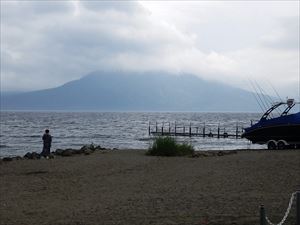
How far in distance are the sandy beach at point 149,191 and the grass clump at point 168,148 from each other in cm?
255

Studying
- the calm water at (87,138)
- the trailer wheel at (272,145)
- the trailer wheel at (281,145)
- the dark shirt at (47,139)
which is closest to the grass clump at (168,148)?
the trailer wheel at (272,145)

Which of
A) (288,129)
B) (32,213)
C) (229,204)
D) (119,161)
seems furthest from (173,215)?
(288,129)

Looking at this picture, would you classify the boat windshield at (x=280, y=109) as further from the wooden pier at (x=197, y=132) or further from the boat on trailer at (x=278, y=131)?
the wooden pier at (x=197, y=132)

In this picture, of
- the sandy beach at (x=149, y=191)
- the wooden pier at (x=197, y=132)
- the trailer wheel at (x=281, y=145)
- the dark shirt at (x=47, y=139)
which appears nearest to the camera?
the sandy beach at (x=149, y=191)

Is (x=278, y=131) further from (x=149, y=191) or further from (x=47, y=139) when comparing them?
(x=149, y=191)

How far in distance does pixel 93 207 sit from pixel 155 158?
11.9 m

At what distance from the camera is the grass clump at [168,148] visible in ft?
81.1

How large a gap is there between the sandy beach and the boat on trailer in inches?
164

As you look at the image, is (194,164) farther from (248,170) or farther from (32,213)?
(32,213)

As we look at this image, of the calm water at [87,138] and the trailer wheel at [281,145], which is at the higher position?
the trailer wheel at [281,145]

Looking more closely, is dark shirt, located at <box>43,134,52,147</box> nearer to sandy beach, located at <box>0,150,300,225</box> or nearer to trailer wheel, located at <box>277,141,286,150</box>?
sandy beach, located at <box>0,150,300,225</box>

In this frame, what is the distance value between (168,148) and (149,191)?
11.1 metres

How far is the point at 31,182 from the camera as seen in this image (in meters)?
16.4

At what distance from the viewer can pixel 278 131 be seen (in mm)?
26062
